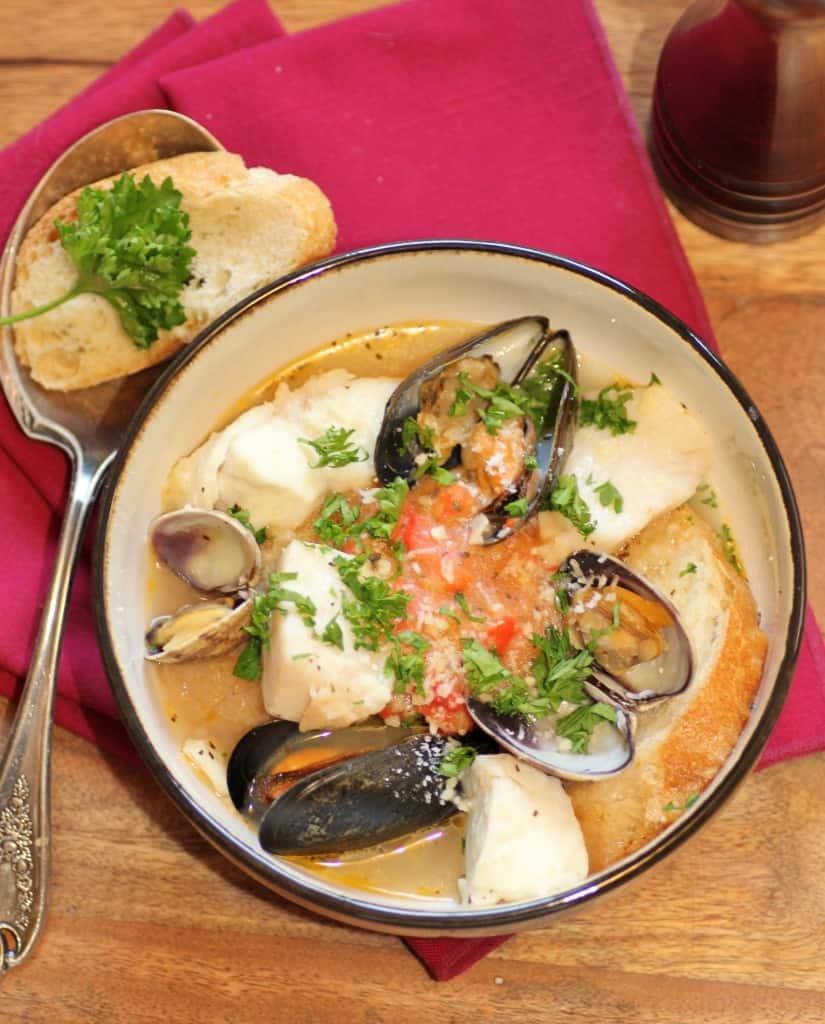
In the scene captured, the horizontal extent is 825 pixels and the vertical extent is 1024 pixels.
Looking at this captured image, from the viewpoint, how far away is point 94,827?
2832 millimetres

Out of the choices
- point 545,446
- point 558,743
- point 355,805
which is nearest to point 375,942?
point 355,805

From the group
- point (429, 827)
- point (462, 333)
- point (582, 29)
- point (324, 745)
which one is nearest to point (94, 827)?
point (324, 745)

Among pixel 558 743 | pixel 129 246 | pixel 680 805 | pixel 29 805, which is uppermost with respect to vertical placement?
pixel 129 246

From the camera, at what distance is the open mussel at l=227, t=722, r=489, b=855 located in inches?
97.4

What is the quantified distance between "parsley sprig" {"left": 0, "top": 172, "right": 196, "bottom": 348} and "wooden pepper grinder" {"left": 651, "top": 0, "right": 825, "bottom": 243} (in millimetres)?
1308

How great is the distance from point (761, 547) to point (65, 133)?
2.06 metres

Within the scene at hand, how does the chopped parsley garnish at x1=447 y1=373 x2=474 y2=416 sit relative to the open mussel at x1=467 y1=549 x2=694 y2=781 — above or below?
above

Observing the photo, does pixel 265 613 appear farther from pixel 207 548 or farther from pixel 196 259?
pixel 196 259

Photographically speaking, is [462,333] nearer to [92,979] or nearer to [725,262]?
[725,262]

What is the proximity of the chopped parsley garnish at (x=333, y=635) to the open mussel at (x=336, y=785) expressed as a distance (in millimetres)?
232

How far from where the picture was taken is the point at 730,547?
8.99 feet

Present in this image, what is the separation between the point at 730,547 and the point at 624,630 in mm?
375

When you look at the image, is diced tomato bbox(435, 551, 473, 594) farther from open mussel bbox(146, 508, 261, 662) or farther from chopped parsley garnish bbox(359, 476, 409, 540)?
open mussel bbox(146, 508, 261, 662)

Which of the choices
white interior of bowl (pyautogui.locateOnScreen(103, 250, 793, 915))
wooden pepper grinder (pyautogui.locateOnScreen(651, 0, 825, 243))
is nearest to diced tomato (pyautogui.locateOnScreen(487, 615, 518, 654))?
white interior of bowl (pyautogui.locateOnScreen(103, 250, 793, 915))
